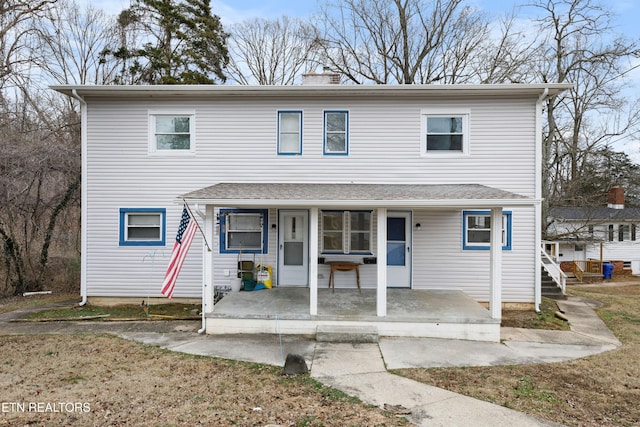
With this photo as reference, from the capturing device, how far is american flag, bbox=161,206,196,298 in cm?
641

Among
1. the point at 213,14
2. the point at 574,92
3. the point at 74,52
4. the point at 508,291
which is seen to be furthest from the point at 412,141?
the point at 74,52

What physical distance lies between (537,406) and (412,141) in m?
6.20

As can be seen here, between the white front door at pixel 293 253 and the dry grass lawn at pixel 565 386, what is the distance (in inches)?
174

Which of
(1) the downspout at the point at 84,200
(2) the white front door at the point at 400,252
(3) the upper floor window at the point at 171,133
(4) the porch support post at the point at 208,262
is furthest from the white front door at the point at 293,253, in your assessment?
(1) the downspout at the point at 84,200

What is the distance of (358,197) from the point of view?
6723mm

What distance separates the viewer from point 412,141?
8.80 meters

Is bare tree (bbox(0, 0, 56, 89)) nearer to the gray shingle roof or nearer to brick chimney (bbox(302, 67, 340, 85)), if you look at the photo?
brick chimney (bbox(302, 67, 340, 85))

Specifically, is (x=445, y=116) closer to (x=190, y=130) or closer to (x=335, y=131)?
(x=335, y=131)

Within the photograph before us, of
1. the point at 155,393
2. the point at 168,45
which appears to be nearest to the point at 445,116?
the point at 155,393

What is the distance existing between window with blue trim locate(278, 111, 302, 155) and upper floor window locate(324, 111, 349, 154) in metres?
0.66

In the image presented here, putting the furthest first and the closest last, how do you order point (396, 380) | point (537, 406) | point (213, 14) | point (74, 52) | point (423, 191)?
point (213, 14)
point (74, 52)
point (423, 191)
point (396, 380)
point (537, 406)

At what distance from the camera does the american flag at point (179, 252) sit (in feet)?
21.0

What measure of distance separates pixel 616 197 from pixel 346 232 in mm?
24333

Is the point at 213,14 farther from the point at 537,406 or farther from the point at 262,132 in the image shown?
the point at 537,406
